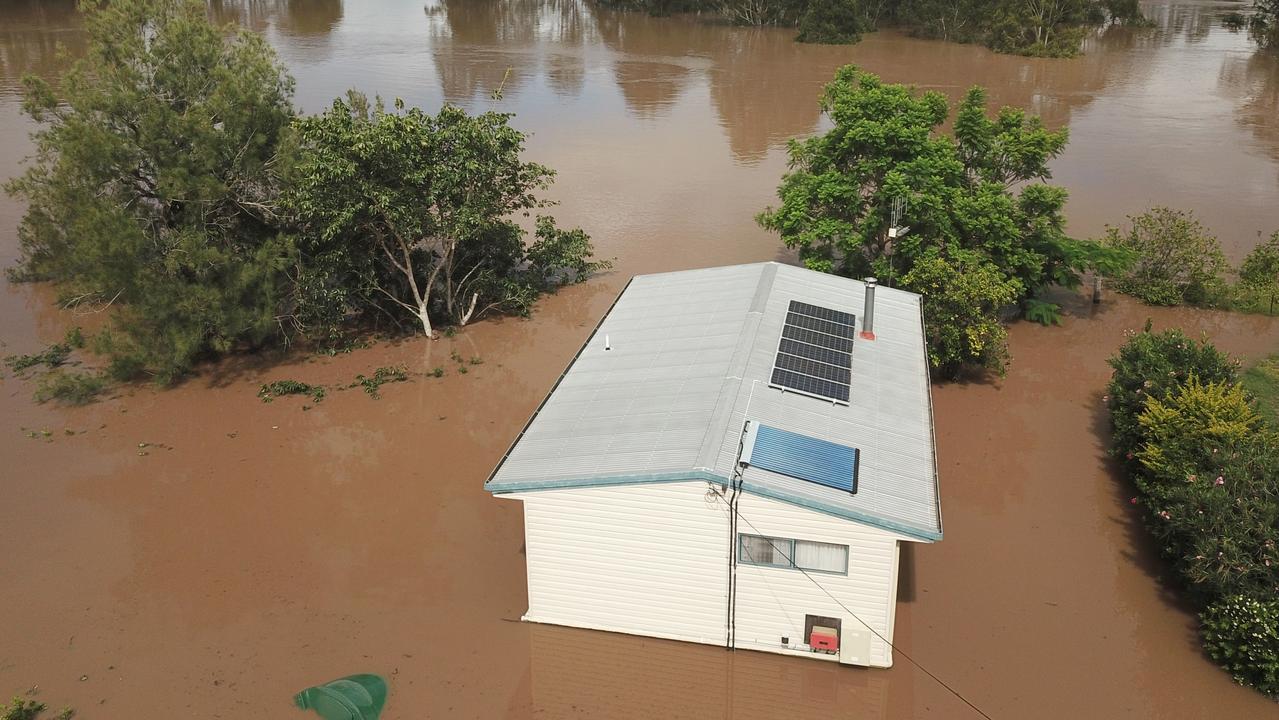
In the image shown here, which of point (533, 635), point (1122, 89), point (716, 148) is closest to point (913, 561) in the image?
point (533, 635)

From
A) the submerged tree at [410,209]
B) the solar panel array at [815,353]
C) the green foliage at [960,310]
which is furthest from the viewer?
the submerged tree at [410,209]

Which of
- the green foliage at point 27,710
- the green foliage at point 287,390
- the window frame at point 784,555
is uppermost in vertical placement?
the window frame at point 784,555

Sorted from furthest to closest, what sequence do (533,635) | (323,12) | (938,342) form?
(323,12) < (938,342) < (533,635)

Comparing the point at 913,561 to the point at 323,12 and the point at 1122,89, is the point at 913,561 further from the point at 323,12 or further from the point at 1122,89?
the point at 323,12

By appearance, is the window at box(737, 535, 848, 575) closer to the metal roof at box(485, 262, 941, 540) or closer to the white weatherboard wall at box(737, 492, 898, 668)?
the white weatherboard wall at box(737, 492, 898, 668)

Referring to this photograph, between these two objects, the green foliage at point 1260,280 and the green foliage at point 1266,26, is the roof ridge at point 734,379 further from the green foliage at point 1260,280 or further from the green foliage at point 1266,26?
the green foliage at point 1266,26

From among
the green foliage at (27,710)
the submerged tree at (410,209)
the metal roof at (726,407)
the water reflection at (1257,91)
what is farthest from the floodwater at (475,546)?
the water reflection at (1257,91)

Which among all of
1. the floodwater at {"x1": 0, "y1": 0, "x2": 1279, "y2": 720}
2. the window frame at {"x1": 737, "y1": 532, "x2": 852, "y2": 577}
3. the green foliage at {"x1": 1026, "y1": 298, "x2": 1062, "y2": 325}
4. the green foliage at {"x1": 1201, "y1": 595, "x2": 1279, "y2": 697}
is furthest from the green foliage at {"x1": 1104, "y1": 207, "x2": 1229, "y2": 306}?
the window frame at {"x1": 737, "y1": 532, "x2": 852, "y2": 577}
